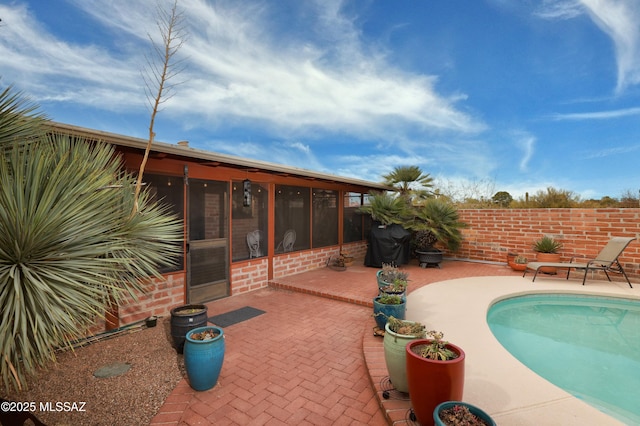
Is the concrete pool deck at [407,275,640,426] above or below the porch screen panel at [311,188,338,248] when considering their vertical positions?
below

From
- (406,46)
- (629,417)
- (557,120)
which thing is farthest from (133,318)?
(557,120)

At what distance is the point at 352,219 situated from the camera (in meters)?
9.55

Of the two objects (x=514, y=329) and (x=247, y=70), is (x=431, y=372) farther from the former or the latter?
(x=247, y=70)

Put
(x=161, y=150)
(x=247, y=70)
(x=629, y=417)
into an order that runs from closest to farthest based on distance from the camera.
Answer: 1. (x=629, y=417)
2. (x=161, y=150)
3. (x=247, y=70)

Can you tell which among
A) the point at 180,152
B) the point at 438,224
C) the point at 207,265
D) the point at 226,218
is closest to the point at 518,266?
the point at 438,224

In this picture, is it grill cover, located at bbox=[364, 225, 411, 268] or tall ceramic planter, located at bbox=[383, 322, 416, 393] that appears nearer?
tall ceramic planter, located at bbox=[383, 322, 416, 393]

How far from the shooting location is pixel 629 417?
103 inches

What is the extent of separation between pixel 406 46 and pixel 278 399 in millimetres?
9752

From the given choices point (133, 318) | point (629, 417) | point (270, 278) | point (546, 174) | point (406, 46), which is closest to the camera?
point (629, 417)

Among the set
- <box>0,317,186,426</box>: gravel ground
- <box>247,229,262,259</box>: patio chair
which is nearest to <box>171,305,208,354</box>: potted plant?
<box>0,317,186,426</box>: gravel ground

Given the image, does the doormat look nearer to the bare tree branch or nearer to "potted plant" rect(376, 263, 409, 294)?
"potted plant" rect(376, 263, 409, 294)

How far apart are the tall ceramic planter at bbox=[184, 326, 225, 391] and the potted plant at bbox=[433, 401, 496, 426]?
6.46ft

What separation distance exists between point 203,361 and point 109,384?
3.42ft

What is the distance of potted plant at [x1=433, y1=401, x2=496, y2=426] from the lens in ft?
5.82
